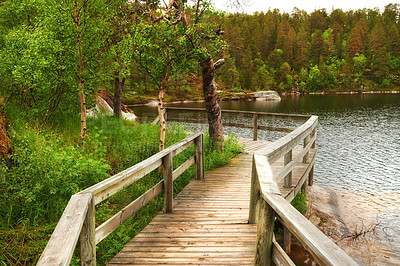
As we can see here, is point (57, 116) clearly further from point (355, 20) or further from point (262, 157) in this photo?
point (355, 20)

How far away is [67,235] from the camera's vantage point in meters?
1.84

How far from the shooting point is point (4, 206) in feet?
14.1

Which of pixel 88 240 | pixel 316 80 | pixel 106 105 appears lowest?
pixel 88 240

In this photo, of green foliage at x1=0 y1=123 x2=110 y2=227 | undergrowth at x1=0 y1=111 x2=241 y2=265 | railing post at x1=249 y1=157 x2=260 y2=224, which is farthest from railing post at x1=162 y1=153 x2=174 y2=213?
green foliage at x1=0 y1=123 x2=110 y2=227

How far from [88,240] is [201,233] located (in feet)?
6.21

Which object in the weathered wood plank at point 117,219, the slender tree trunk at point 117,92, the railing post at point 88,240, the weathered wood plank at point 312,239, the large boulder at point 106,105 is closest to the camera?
the weathered wood plank at point 312,239

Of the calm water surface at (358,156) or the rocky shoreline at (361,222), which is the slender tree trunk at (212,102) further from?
the calm water surface at (358,156)

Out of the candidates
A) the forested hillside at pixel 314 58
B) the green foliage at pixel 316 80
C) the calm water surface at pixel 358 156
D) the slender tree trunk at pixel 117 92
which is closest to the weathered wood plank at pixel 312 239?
the calm water surface at pixel 358 156

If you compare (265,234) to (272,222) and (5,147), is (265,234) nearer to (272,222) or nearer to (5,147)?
(272,222)

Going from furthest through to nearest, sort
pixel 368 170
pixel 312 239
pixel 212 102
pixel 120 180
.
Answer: pixel 368 170 < pixel 212 102 < pixel 120 180 < pixel 312 239

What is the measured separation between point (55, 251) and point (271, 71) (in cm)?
10256

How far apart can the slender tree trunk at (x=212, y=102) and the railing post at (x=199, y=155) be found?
7.42 feet

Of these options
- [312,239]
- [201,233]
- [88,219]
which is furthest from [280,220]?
[201,233]

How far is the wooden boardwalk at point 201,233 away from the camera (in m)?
3.39
